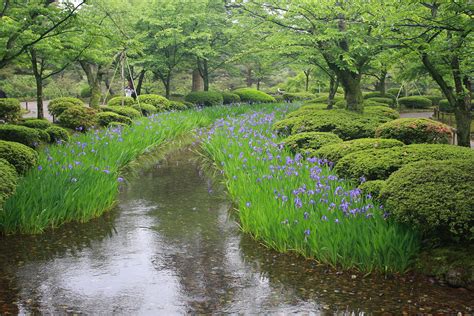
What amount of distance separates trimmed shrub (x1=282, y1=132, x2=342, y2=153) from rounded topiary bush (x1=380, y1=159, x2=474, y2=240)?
3.75 meters

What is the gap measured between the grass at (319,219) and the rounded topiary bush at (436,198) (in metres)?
0.21

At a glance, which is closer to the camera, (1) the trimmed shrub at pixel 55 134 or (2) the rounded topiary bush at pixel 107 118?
(1) the trimmed shrub at pixel 55 134

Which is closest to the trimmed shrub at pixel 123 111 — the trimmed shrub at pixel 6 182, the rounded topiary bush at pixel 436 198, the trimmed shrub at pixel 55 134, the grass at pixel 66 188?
the trimmed shrub at pixel 55 134

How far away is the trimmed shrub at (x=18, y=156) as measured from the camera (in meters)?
5.99

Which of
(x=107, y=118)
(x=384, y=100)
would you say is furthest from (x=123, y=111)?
(x=384, y=100)

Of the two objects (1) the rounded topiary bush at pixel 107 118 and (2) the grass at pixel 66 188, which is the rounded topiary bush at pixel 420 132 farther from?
(1) the rounded topiary bush at pixel 107 118

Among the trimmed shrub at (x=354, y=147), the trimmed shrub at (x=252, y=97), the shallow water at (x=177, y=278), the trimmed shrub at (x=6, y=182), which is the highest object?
the trimmed shrub at (x=252, y=97)

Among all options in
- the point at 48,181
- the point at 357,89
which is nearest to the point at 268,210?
the point at 48,181

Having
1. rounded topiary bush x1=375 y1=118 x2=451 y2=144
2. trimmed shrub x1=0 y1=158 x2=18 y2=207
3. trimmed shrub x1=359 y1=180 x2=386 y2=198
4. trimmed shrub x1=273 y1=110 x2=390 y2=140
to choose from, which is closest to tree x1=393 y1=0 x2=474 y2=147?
rounded topiary bush x1=375 y1=118 x2=451 y2=144

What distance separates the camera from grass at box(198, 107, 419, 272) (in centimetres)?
419

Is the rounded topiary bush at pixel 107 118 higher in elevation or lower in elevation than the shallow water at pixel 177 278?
higher

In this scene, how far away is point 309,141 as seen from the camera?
8516 millimetres


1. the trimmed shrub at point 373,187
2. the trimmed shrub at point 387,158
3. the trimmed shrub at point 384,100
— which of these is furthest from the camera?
the trimmed shrub at point 384,100

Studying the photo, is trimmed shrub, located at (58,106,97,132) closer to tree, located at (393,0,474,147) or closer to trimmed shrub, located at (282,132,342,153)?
trimmed shrub, located at (282,132,342,153)
